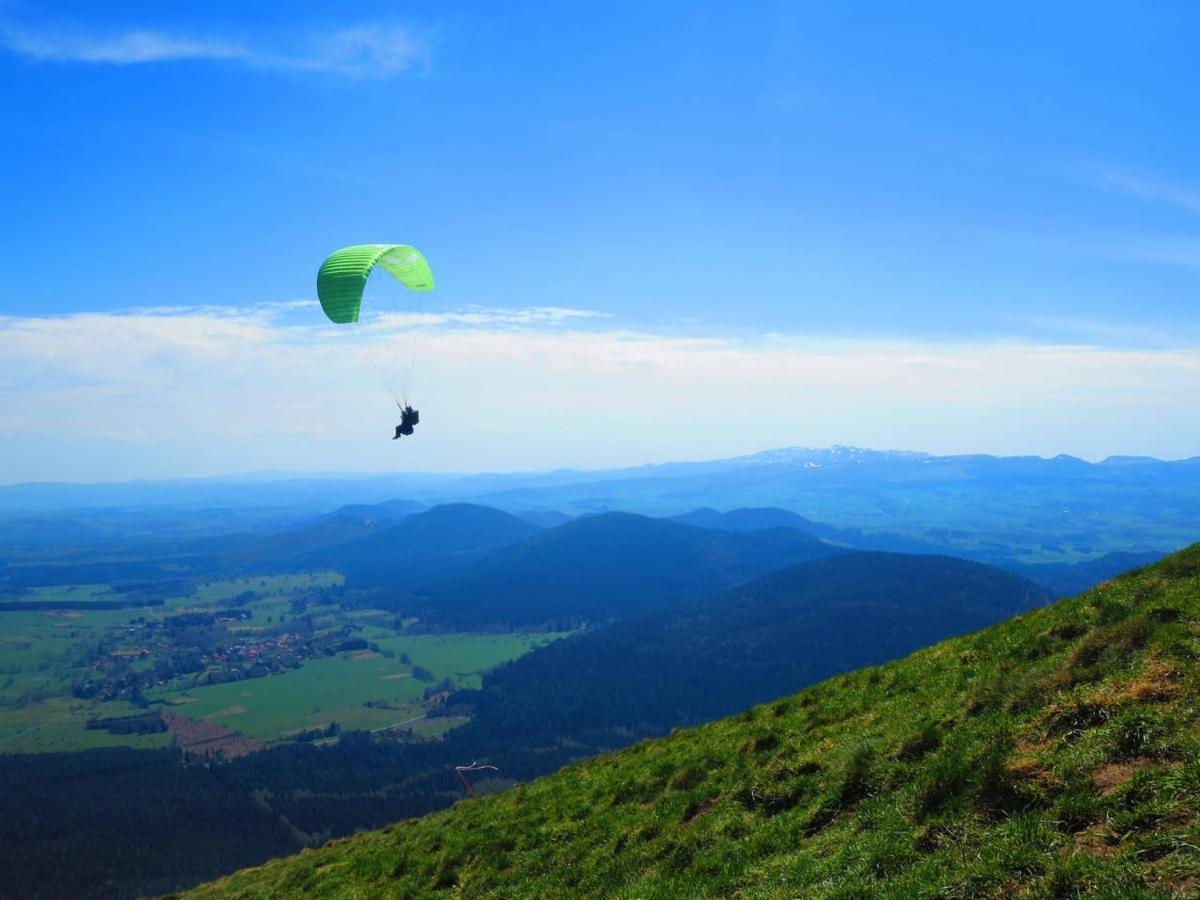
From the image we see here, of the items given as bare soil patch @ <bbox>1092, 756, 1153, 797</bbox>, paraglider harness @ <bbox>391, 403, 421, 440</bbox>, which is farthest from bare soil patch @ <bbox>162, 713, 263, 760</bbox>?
bare soil patch @ <bbox>1092, 756, 1153, 797</bbox>

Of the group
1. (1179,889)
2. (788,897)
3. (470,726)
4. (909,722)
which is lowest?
(470,726)

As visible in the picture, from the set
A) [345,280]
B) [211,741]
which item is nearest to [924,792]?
[345,280]

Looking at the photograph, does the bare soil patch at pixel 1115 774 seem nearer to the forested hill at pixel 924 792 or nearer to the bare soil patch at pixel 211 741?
the forested hill at pixel 924 792

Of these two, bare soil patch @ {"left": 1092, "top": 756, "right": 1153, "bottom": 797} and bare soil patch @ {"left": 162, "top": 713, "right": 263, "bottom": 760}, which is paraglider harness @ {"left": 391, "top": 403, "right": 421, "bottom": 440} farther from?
bare soil patch @ {"left": 162, "top": 713, "right": 263, "bottom": 760}

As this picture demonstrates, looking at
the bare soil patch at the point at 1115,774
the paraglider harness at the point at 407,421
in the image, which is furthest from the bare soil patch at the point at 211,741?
the bare soil patch at the point at 1115,774

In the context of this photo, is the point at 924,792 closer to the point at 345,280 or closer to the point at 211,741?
the point at 345,280

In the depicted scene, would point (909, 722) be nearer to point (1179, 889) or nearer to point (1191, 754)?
point (1191, 754)

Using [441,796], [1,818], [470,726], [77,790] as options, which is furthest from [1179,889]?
[470,726]

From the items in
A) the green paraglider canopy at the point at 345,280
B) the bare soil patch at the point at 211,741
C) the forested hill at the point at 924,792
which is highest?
the green paraglider canopy at the point at 345,280
